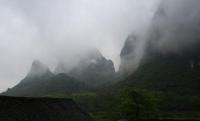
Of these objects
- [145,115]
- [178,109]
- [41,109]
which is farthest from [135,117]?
[178,109]

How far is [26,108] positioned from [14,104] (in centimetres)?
178

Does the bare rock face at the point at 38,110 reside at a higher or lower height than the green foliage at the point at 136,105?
lower

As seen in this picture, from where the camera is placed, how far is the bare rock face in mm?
46547

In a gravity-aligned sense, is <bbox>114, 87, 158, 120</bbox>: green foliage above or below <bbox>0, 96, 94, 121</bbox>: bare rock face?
above

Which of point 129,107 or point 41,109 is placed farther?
point 129,107

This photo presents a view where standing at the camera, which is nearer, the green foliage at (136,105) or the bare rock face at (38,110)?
the bare rock face at (38,110)

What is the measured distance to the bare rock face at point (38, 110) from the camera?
153ft

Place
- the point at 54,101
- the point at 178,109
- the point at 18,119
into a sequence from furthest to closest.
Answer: the point at 178,109, the point at 54,101, the point at 18,119

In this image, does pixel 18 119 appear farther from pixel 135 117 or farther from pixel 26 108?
pixel 135 117

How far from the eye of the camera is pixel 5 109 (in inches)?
1829

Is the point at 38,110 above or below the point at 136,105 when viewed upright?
below

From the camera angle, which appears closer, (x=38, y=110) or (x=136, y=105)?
(x=38, y=110)

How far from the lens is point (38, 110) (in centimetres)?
4975

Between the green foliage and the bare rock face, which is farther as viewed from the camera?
the green foliage
